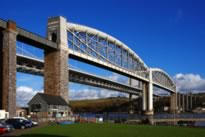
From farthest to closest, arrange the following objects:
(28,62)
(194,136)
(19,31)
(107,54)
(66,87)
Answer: (107,54) → (28,62) → (66,87) → (19,31) → (194,136)

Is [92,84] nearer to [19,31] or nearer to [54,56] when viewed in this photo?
[54,56]

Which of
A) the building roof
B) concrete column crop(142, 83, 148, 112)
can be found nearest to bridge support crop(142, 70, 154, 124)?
concrete column crop(142, 83, 148, 112)

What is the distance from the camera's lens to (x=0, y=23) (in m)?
71.1

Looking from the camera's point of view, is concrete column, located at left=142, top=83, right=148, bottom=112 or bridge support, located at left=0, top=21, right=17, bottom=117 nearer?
bridge support, located at left=0, top=21, right=17, bottom=117

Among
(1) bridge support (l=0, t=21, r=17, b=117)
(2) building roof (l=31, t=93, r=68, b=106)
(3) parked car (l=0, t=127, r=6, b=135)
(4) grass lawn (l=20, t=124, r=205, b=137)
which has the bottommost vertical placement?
(4) grass lawn (l=20, t=124, r=205, b=137)

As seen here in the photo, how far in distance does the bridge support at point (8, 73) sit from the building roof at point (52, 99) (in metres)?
9.73

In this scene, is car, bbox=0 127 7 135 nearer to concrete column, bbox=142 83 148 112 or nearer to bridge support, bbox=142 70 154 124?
bridge support, bbox=142 70 154 124

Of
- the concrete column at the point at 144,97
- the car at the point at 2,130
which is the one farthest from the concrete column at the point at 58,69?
the concrete column at the point at 144,97

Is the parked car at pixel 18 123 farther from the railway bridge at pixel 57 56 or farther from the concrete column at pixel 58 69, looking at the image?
the concrete column at pixel 58 69

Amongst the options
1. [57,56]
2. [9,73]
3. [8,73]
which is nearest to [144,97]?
[57,56]

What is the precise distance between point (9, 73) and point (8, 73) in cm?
18

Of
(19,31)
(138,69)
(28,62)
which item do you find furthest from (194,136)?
(138,69)

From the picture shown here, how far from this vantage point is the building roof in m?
80.5

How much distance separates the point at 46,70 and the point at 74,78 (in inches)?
2221
